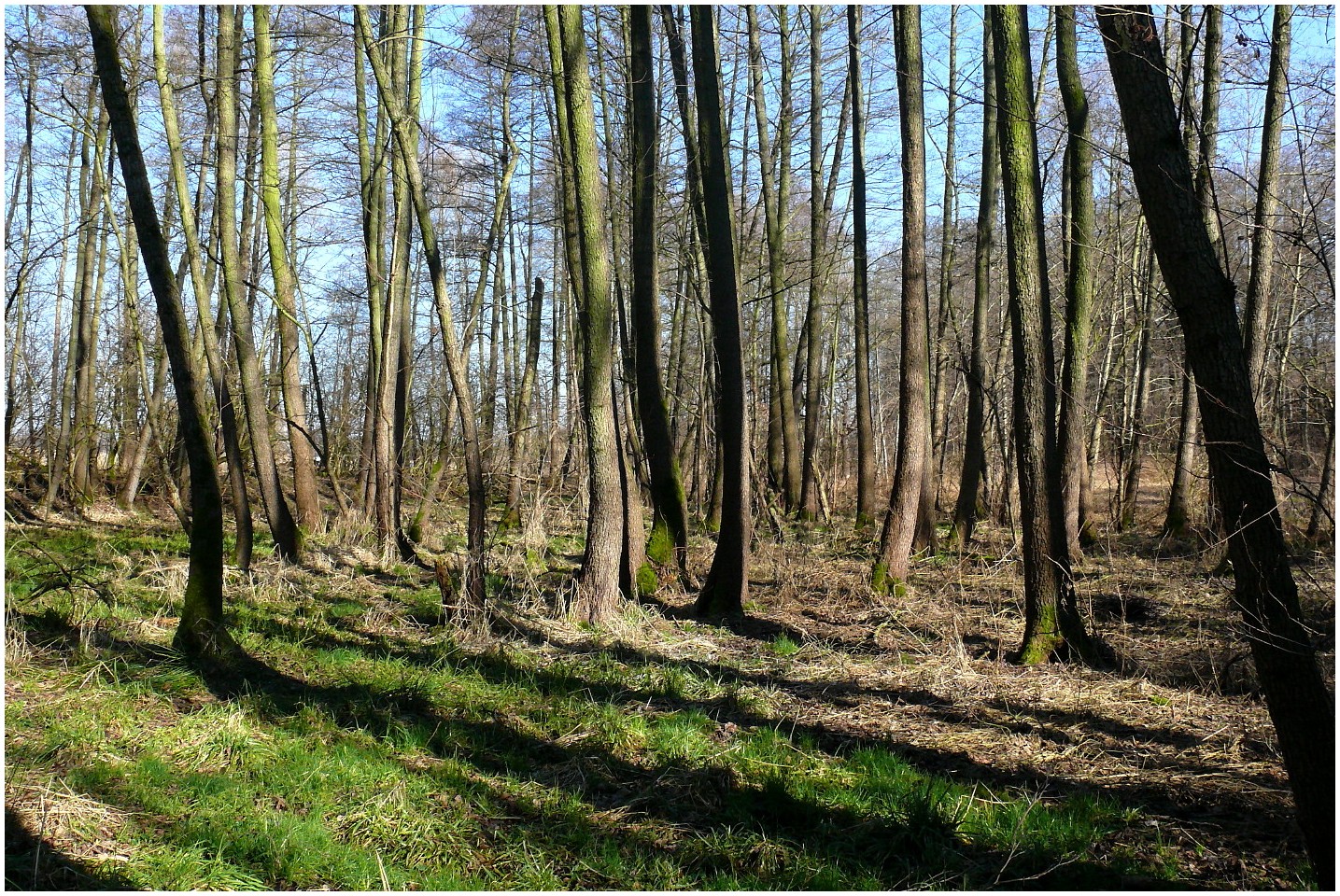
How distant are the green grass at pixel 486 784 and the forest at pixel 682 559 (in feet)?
0.09

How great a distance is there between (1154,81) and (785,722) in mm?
4001

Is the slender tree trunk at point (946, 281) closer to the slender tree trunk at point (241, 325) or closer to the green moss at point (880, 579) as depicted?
the green moss at point (880, 579)

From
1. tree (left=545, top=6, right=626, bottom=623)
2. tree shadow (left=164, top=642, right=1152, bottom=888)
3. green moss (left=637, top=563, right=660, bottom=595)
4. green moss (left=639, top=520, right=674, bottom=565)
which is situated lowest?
tree shadow (left=164, top=642, right=1152, bottom=888)

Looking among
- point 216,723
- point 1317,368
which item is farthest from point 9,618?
point 1317,368

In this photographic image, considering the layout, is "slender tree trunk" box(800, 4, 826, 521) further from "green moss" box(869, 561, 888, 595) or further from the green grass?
the green grass

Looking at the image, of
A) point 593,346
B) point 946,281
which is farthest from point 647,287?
point 946,281

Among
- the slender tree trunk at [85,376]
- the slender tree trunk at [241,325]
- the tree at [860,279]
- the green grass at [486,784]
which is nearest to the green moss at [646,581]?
the green grass at [486,784]

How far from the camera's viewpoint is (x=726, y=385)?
8.95 metres

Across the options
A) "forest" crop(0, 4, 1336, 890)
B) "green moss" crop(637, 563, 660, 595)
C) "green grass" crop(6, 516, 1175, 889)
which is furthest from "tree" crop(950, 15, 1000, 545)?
"green grass" crop(6, 516, 1175, 889)

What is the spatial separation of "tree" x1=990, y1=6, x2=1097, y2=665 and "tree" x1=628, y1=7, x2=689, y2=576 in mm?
3843

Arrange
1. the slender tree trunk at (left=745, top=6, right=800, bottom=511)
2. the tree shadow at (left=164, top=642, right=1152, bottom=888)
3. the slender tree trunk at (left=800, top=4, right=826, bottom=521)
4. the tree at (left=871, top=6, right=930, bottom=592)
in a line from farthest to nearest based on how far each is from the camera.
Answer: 1. the slender tree trunk at (left=800, top=4, right=826, bottom=521)
2. the slender tree trunk at (left=745, top=6, right=800, bottom=511)
3. the tree at (left=871, top=6, right=930, bottom=592)
4. the tree shadow at (left=164, top=642, right=1152, bottom=888)

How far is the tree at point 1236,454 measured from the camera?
341 centimetres

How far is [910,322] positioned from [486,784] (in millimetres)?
6565

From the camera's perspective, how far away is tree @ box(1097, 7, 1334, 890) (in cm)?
341
